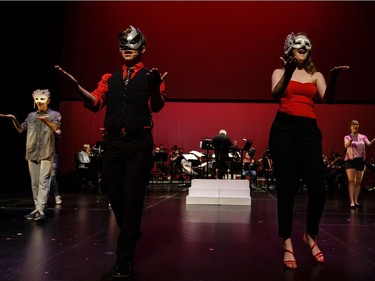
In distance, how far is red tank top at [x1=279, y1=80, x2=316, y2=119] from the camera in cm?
278

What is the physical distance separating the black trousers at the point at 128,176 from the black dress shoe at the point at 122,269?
0.14 feet

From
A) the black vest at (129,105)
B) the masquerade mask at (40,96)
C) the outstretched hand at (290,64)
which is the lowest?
the black vest at (129,105)

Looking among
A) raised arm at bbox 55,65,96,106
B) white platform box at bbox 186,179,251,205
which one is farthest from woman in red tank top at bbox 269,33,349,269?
white platform box at bbox 186,179,251,205

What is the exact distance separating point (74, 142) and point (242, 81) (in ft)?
22.7

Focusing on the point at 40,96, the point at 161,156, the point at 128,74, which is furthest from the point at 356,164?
the point at 161,156

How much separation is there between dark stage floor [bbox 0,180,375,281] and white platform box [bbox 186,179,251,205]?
5.23ft

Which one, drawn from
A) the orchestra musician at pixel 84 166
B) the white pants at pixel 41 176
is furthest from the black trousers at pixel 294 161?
the orchestra musician at pixel 84 166

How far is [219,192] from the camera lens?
745cm

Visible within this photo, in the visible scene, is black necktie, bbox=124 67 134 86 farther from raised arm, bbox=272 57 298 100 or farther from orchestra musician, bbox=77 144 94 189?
orchestra musician, bbox=77 144 94 189

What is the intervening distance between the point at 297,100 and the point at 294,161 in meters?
0.43

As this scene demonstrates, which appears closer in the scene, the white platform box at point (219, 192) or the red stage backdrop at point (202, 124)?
the white platform box at point (219, 192)

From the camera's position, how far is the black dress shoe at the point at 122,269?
236 cm

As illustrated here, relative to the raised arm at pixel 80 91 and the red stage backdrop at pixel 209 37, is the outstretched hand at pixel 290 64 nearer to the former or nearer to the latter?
the raised arm at pixel 80 91

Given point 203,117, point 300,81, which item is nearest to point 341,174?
point 203,117
